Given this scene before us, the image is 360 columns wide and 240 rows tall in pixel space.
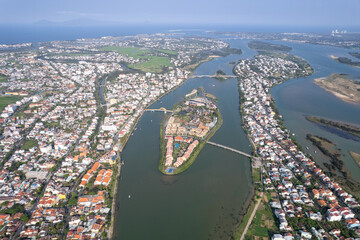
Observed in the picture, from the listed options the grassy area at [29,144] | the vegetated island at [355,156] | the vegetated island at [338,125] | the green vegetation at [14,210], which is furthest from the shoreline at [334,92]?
→ the grassy area at [29,144]

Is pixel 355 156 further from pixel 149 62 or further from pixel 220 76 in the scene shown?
pixel 149 62

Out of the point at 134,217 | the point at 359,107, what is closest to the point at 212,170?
the point at 134,217

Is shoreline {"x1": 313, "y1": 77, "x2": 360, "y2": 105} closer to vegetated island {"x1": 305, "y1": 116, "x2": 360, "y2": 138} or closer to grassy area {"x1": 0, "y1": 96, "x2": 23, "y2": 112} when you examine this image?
vegetated island {"x1": 305, "y1": 116, "x2": 360, "y2": 138}

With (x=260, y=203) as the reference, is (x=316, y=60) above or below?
above

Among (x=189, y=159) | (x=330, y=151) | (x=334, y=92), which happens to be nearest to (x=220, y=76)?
(x=334, y=92)

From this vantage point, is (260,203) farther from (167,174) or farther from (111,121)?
(111,121)

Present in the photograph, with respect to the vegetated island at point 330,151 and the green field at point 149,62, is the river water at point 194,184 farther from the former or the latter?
the green field at point 149,62
